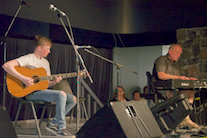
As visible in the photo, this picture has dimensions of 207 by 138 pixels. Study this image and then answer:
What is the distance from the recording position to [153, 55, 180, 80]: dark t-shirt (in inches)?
149

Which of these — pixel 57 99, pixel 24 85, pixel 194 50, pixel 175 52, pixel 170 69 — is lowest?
pixel 57 99

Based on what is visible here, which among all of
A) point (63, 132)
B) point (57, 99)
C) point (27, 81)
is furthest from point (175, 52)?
point (27, 81)

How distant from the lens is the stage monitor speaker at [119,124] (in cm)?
191

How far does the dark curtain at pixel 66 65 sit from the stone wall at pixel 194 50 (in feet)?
5.90

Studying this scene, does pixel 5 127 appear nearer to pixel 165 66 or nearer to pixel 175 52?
pixel 165 66

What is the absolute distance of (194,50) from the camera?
5625 mm

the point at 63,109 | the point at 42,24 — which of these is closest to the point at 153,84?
the point at 63,109

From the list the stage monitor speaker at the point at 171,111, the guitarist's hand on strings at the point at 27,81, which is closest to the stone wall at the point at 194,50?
the stage monitor speaker at the point at 171,111

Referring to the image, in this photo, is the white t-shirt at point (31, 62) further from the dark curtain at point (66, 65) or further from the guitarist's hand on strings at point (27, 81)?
the dark curtain at point (66, 65)

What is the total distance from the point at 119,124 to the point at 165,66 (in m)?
2.13

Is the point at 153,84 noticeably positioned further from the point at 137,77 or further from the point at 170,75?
the point at 137,77

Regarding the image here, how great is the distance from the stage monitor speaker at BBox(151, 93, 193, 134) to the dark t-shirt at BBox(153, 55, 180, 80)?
0.74 meters

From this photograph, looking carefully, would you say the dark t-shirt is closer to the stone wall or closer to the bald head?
the bald head

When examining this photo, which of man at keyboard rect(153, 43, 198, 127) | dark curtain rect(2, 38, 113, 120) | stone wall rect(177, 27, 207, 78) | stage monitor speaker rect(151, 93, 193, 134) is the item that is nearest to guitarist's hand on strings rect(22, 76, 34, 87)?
dark curtain rect(2, 38, 113, 120)
